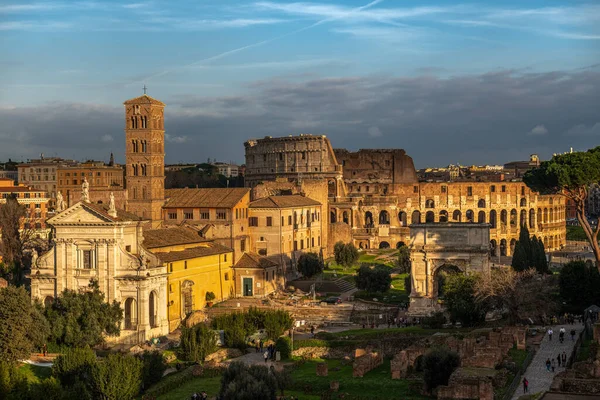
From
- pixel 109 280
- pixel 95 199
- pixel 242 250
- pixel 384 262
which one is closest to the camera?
pixel 109 280

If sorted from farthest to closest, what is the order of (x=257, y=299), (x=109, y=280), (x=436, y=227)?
(x=257, y=299), (x=436, y=227), (x=109, y=280)

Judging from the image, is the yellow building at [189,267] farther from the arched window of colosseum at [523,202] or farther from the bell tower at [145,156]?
the arched window of colosseum at [523,202]

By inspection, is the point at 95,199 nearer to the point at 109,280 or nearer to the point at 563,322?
the point at 109,280

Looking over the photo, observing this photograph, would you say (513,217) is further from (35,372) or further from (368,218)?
(35,372)

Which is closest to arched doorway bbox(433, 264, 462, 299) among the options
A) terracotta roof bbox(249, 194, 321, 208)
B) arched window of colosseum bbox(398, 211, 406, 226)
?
terracotta roof bbox(249, 194, 321, 208)

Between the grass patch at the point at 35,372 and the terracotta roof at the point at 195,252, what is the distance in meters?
13.1

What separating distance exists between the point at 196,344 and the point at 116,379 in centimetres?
803

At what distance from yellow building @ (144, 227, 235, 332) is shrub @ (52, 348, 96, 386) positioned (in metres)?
15.7

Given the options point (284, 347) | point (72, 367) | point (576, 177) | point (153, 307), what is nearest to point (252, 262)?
point (153, 307)

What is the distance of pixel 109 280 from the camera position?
183 feet

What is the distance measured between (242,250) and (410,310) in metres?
17.3

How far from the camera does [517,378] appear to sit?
36.4 m

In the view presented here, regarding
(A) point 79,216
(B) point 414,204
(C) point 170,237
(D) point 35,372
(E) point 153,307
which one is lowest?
(D) point 35,372

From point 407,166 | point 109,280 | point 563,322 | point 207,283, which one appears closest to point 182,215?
point 207,283
